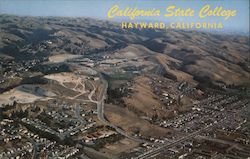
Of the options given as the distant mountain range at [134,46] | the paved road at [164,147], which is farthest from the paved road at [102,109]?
the distant mountain range at [134,46]

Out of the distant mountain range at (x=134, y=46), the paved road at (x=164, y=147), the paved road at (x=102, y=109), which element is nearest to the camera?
the paved road at (x=164, y=147)

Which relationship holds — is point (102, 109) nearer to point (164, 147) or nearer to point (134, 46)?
point (164, 147)

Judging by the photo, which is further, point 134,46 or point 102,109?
point 134,46

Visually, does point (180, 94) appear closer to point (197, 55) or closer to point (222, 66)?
point (222, 66)

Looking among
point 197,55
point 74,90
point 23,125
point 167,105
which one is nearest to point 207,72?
point 197,55

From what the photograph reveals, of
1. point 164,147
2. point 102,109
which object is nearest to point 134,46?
point 102,109

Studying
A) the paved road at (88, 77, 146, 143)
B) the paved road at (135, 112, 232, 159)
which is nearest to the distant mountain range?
the paved road at (88, 77, 146, 143)

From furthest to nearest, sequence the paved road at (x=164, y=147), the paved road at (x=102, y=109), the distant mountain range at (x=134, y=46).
→ the distant mountain range at (x=134, y=46), the paved road at (x=102, y=109), the paved road at (x=164, y=147)

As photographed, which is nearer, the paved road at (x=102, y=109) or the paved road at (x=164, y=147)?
the paved road at (x=164, y=147)

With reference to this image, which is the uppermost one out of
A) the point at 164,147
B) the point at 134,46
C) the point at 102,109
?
the point at 102,109

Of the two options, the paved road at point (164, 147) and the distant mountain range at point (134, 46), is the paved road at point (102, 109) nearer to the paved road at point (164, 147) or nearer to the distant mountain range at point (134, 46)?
the paved road at point (164, 147)

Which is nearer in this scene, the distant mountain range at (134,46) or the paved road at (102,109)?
the paved road at (102,109)

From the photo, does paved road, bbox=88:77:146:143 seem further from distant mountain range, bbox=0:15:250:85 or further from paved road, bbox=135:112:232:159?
distant mountain range, bbox=0:15:250:85

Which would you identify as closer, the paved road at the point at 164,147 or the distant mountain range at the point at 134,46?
the paved road at the point at 164,147
